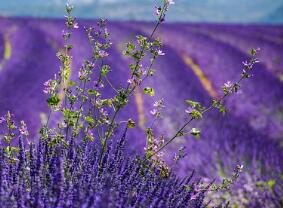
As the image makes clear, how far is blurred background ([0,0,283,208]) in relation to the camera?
629cm

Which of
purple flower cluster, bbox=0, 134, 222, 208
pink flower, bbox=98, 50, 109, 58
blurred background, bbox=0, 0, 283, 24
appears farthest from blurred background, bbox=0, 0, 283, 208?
blurred background, bbox=0, 0, 283, 24

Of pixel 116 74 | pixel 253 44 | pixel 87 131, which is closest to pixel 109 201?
pixel 87 131

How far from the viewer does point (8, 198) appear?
2.31 meters

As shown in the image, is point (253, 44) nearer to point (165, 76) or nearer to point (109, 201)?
point (165, 76)

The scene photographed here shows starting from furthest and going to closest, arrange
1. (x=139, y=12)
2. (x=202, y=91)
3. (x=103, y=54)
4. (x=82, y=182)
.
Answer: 1. (x=139, y=12)
2. (x=202, y=91)
3. (x=103, y=54)
4. (x=82, y=182)

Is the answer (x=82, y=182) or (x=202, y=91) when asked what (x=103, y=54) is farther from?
(x=202, y=91)

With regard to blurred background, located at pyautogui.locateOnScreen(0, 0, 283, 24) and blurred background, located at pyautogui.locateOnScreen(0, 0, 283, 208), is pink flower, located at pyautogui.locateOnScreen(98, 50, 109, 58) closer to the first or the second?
blurred background, located at pyautogui.locateOnScreen(0, 0, 283, 208)

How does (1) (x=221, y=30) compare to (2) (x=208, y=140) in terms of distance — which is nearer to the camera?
(2) (x=208, y=140)

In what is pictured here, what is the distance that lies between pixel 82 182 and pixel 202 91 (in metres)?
8.26

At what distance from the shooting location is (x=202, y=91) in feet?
35.5

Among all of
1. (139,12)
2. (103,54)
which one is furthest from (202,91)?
(139,12)

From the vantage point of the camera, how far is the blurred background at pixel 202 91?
6285mm

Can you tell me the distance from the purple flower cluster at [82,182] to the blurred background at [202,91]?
944mm

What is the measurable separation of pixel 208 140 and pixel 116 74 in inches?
158
